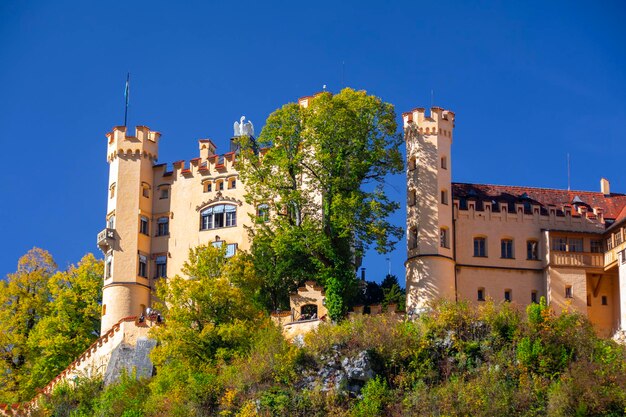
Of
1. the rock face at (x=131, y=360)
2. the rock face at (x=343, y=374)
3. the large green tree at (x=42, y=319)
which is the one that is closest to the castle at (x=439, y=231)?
the large green tree at (x=42, y=319)

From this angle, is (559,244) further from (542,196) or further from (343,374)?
(343,374)

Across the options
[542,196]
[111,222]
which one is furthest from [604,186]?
[111,222]

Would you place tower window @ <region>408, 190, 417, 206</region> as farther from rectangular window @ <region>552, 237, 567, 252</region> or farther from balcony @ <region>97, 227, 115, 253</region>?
balcony @ <region>97, 227, 115, 253</region>

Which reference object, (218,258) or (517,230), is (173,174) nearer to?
(218,258)

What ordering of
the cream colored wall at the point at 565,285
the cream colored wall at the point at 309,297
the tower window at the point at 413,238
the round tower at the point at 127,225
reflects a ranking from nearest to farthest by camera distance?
the cream colored wall at the point at 309,297 → the cream colored wall at the point at 565,285 → the tower window at the point at 413,238 → the round tower at the point at 127,225

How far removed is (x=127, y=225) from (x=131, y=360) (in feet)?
34.2

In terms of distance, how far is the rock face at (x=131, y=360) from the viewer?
79669 millimetres

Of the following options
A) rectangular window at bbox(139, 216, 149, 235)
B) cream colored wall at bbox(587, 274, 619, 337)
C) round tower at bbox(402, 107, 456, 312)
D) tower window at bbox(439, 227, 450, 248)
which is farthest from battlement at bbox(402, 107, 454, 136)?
rectangular window at bbox(139, 216, 149, 235)

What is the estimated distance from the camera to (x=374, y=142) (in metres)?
82.4

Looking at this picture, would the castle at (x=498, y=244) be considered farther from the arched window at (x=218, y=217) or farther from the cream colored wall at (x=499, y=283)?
the arched window at (x=218, y=217)

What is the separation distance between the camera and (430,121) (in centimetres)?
8344

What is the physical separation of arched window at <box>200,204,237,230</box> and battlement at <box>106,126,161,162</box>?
5298 mm

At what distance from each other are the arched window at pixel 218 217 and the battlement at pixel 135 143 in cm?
530

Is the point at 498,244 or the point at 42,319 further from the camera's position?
the point at 42,319
